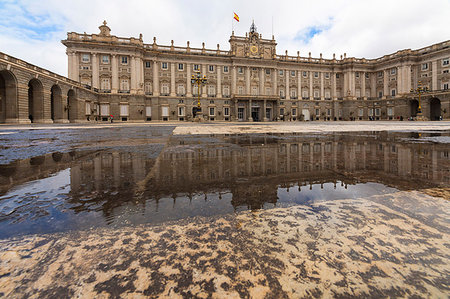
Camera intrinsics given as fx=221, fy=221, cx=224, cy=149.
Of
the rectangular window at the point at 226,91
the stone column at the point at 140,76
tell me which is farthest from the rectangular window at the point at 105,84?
the rectangular window at the point at 226,91

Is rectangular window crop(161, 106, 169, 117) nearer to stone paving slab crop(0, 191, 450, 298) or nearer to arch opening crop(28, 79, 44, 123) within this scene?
arch opening crop(28, 79, 44, 123)

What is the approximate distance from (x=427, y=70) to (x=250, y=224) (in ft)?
191

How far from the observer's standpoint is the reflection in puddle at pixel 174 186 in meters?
1.27

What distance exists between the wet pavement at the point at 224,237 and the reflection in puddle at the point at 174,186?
0.6 inches

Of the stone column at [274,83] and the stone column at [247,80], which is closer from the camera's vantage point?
the stone column at [247,80]

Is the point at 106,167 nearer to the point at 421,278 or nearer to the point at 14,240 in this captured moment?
the point at 14,240

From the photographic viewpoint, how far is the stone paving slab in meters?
0.73

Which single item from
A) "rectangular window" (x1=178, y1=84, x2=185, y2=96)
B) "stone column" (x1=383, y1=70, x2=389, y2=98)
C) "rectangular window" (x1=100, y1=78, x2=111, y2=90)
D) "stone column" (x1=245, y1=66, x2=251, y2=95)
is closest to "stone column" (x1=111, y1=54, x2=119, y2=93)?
"rectangular window" (x1=100, y1=78, x2=111, y2=90)

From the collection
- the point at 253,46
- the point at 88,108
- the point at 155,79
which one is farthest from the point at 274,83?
the point at 88,108

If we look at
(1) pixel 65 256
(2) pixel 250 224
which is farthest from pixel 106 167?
(2) pixel 250 224

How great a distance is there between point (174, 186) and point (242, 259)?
1.03m

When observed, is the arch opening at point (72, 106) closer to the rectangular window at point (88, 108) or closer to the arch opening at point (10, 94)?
the rectangular window at point (88, 108)

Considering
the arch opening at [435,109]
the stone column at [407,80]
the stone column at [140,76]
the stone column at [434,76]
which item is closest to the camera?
the stone column at [140,76]

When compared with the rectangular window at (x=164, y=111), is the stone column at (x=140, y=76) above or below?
above
